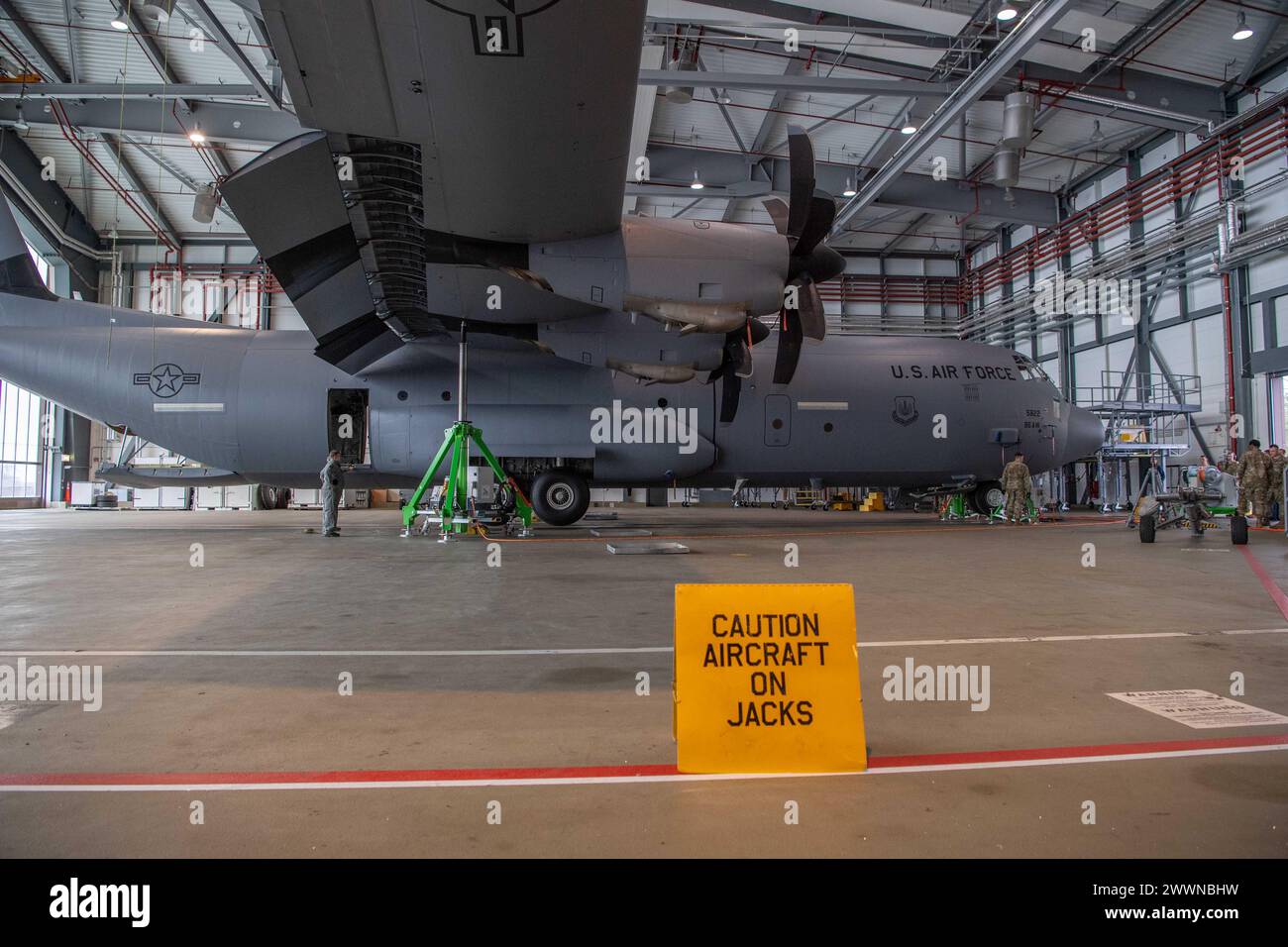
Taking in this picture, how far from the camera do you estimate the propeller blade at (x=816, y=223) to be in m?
8.36

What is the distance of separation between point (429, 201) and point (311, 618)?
15.0 ft

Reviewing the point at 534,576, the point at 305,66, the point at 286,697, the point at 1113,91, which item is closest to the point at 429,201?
the point at 305,66

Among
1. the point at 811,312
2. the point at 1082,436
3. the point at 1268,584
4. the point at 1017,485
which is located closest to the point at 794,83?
the point at 811,312

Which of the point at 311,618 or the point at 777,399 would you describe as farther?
the point at 777,399

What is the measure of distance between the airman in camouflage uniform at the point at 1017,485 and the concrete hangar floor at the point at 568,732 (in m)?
8.16

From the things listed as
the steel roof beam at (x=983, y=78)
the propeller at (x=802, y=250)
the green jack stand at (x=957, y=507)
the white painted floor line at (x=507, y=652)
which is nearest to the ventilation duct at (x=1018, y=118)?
the steel roof beam at (x=983, y=78)

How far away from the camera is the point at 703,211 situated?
2577 cm

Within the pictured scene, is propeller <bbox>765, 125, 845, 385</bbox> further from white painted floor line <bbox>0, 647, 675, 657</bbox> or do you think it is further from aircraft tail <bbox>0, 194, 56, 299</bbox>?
aircraft tail <bbox>0, 194, 56, 299</bbox>

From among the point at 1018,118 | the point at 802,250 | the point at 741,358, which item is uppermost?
the point at 1018,118

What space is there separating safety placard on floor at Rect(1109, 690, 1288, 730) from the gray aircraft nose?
13.9 metres

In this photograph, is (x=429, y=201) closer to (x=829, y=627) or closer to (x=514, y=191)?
(x=514, y=191)

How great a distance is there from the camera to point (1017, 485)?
13711 millimetres

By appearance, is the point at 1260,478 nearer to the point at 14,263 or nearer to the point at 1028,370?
the point at 1028,370

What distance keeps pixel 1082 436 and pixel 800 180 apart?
11.0m
